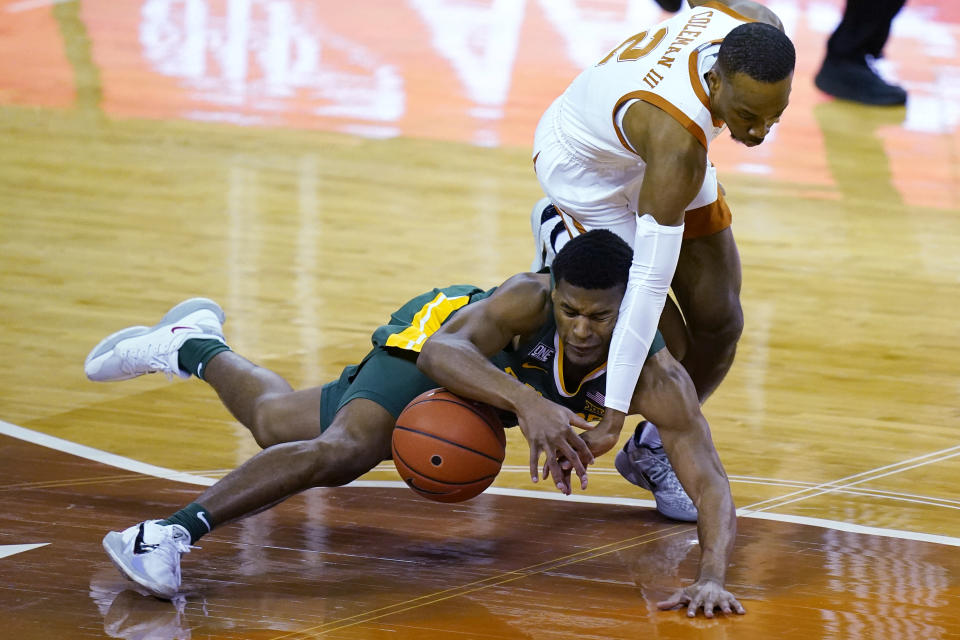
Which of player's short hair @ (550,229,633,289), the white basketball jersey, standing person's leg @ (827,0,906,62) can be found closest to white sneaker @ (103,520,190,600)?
player's short hair @ (550,229,633,289)

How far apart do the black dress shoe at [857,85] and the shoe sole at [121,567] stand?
9.64 meters

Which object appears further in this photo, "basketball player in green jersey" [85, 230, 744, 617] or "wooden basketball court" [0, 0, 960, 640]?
"wooden basketball court" [0, 0, 960, 640]

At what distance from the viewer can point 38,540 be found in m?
4.68

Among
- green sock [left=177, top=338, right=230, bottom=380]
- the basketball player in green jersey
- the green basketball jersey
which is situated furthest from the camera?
green sock [left=177, top=338, right=230, bottom=380]

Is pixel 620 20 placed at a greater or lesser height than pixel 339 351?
greater

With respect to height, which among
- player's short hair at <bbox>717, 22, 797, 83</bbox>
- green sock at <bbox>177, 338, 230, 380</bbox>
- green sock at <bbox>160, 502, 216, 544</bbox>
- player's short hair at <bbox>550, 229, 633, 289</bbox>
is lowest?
green sock at <bbox>160, 502, 216, 544</bbox>

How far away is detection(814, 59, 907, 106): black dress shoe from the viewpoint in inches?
489

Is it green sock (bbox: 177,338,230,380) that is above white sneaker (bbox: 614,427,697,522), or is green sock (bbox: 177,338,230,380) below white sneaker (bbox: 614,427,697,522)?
above

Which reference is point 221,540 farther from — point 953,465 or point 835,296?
point 835,296

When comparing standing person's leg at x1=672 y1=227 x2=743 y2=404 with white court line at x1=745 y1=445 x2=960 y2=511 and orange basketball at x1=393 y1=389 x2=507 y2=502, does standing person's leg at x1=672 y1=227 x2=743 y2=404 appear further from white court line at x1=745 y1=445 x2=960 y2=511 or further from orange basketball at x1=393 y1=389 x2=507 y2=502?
orange basketball at x1=393 y1=389 x2=507 y2=502

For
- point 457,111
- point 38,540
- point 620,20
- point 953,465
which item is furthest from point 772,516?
point 620,20

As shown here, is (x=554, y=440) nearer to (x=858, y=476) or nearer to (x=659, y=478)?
(x=659, y=478)

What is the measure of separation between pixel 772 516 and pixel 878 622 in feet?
3.34

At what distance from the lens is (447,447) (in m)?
4.35
